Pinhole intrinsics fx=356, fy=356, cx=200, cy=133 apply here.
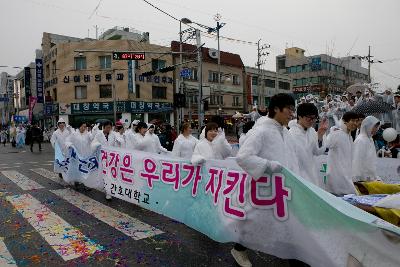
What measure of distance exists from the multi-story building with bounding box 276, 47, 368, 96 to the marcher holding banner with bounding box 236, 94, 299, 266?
4958 centimetres

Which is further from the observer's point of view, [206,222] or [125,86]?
[125,86]

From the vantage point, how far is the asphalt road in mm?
4277

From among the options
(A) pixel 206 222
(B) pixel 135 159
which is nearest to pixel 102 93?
(B) pixel 135 159

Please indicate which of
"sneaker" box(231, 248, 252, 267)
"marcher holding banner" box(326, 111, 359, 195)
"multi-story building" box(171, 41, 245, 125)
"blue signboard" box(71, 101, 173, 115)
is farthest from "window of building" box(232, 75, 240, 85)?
"sneaker" box(231, 248, 252, 267)

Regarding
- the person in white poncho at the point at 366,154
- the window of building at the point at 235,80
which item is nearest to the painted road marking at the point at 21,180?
the person in white poncho at the point at 366,154

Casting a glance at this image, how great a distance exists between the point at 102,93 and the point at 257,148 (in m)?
35.5

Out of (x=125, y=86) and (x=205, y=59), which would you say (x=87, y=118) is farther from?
(x=205, y=59)

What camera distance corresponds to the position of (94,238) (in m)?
5.12

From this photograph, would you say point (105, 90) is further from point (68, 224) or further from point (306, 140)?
point (306, 140)

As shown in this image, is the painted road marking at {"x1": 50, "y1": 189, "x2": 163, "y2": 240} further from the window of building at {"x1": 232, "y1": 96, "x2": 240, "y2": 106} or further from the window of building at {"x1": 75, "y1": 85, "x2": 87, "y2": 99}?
the window of building at {"x1": 232, "y1": 96, "x2": 240, "y2": 106}

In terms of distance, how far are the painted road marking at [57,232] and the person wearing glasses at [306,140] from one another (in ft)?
9.37

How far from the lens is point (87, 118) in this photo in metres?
37.2

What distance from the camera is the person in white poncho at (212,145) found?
211 inches

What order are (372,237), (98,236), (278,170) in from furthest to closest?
(98,236) → (278,170) → (372,237)
